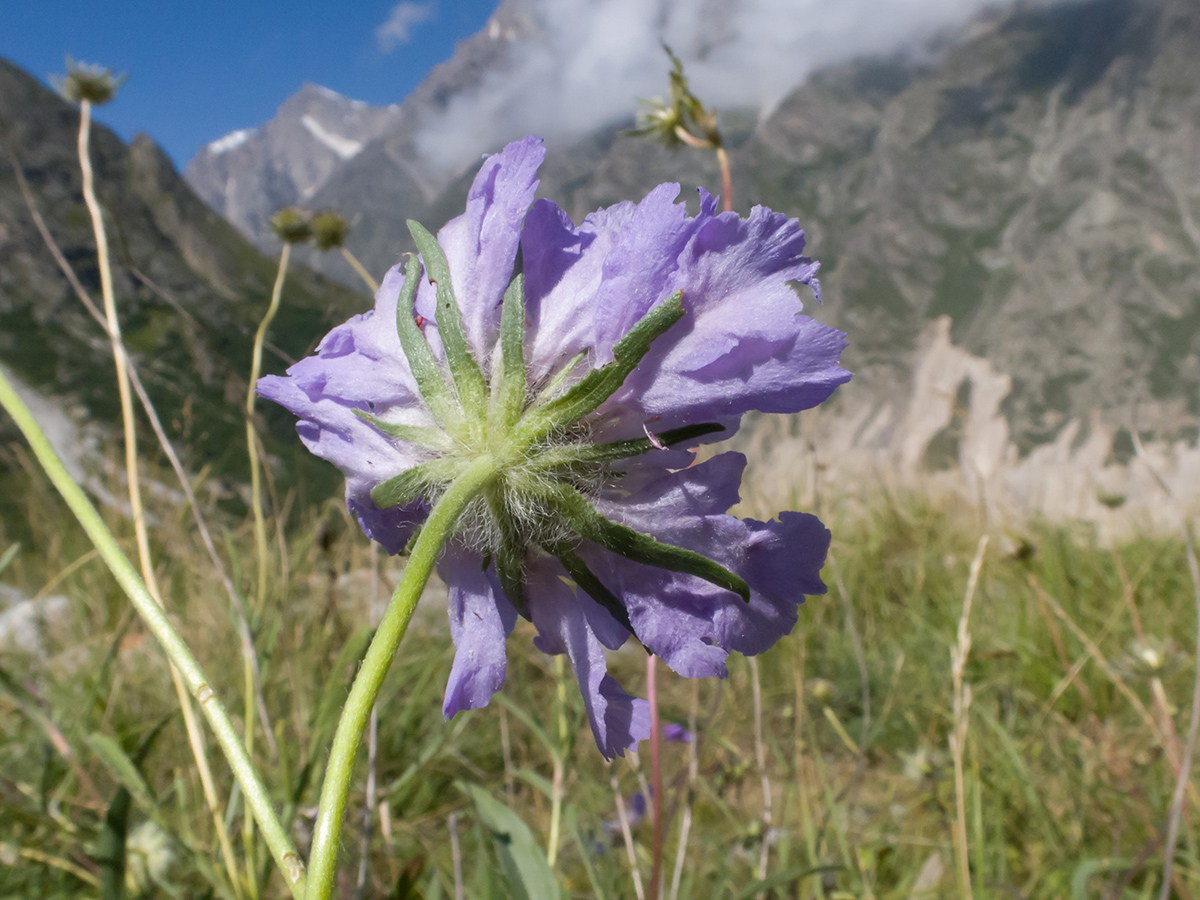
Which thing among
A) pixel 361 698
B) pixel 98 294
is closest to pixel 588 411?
pixel 361 698

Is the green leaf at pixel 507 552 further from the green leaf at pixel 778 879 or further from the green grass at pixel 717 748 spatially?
the green leaf at pixel 778 879

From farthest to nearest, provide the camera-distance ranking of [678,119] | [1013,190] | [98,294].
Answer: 1. [1013,190]
2. [98,294]
3. [678,119]

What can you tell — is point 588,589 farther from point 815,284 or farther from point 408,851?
point 408,851

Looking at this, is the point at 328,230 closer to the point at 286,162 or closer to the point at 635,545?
the point at 635,545

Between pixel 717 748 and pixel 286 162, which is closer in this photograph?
pixel 717 748

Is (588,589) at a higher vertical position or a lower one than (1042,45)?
higher

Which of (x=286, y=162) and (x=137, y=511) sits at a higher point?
(x=286, y=162)

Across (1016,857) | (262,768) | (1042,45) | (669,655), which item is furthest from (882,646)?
(1042,45)
